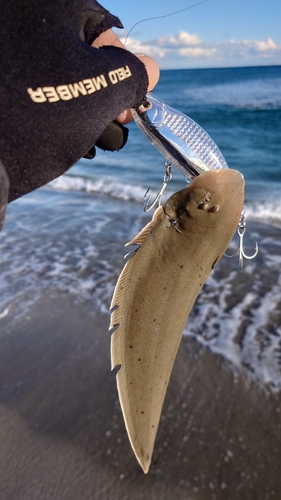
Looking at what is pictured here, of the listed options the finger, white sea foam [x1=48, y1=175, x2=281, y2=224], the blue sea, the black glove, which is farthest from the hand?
white sea foam [x1=48, y1=175, x2=281, y2=224]

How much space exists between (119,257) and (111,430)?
2.94 m

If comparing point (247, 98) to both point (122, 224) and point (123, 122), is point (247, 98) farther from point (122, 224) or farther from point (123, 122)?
point (123, 122)

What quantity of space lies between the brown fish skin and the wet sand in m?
0.94

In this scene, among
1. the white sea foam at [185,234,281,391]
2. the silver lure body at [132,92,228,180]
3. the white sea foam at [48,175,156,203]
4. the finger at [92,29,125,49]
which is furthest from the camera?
the white sea foam at [48,175,156,203]

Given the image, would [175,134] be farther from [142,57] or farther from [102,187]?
[102,187]

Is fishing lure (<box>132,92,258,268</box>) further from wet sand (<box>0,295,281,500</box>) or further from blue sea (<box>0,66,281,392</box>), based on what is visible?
blue sea (<box>0,66,281,392</box>)

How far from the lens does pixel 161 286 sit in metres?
2.23

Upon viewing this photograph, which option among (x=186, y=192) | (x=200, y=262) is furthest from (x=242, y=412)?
(x=186, y=192)

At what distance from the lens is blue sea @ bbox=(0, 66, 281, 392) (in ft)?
14.1

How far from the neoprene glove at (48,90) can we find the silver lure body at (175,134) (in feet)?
1.37

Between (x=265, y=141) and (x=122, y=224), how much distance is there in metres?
9.59

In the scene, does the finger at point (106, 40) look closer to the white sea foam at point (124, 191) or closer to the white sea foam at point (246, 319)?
the white sea foam at point (246, 319)

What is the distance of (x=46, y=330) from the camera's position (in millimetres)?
4301

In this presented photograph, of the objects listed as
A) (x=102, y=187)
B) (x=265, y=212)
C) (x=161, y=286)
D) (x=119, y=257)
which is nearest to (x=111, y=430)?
(x=161, y=286)
